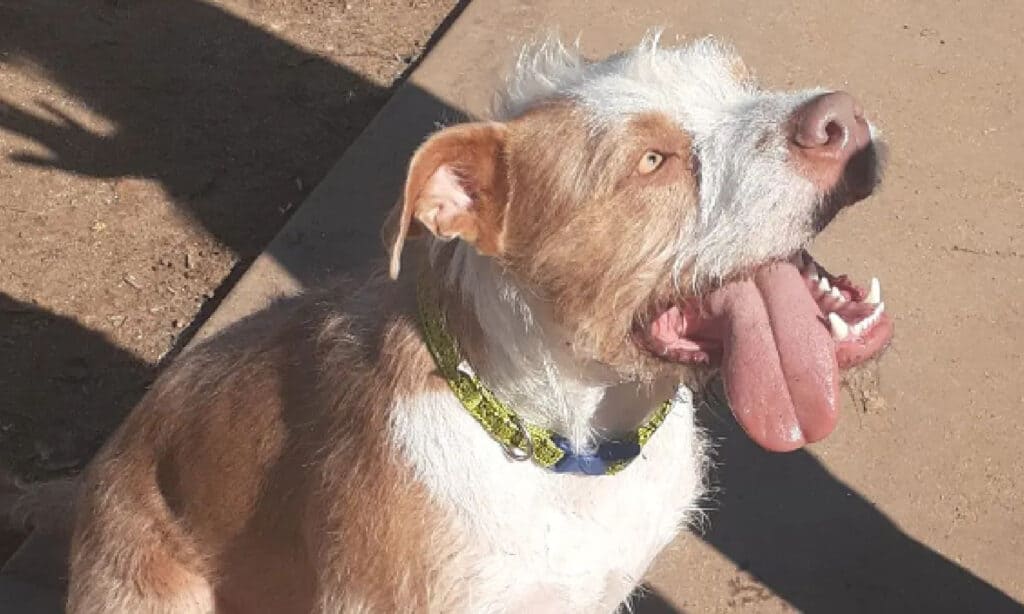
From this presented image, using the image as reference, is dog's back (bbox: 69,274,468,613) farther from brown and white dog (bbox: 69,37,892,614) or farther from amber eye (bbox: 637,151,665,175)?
amber eye (bbox: 637,151,665,175)

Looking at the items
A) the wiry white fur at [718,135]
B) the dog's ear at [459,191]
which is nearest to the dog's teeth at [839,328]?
the wiry white fur at [718,135]

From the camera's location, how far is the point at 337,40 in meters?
6.68

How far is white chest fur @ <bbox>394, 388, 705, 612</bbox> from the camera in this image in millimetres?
3145

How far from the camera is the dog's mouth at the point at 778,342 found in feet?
9.63

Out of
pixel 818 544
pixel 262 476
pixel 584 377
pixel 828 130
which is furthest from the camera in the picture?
pixel 818 544

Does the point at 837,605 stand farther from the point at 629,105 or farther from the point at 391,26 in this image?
the point at 391,26

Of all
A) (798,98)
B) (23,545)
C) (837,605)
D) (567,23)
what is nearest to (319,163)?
(567,23)

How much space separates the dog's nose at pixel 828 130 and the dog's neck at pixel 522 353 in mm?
676

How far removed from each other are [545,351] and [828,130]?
0.79 metres

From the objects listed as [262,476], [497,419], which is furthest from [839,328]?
[262,476]

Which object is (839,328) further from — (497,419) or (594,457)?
(497,419)

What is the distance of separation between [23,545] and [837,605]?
2.75m

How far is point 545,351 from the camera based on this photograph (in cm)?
308

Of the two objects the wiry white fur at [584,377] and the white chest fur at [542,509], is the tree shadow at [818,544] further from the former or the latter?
the wiry white fur at [584,377]
